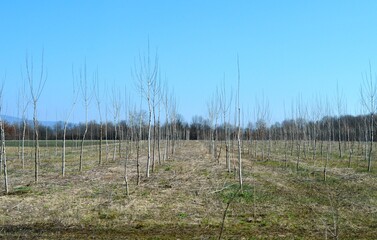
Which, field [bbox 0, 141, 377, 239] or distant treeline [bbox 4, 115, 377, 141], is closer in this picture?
field [bbox 0, 141, 377, 239]

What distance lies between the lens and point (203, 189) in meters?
14.0

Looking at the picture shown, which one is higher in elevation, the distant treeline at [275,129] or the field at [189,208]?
the distant treeline at [275,129]

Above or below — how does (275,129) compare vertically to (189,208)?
above

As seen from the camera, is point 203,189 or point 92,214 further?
point 203,189

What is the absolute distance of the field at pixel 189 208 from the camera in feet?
28.7

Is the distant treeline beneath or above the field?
above

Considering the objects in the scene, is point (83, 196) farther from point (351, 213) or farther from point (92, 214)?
point (351, 213)

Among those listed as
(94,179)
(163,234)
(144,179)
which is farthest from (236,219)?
(94,179)

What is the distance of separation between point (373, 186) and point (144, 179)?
958 cm

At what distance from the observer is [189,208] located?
11211mm

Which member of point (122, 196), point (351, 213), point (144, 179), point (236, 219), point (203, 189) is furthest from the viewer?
point (144, 179)

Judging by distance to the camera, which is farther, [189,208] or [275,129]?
[275,129]

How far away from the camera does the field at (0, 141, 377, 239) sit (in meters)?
8.73

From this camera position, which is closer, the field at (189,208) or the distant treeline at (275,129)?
the field at (189,208)
